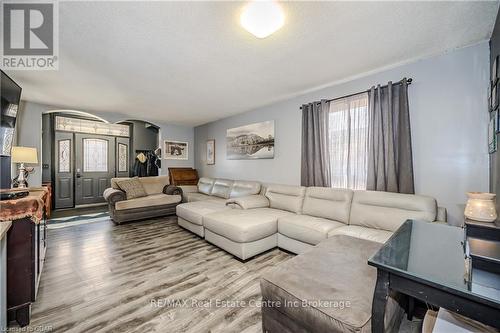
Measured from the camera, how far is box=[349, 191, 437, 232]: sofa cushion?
82.7 inches

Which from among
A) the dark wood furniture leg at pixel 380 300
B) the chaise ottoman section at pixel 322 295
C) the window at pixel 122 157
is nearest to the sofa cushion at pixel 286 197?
the chaise ottoman section at pixel 322 295

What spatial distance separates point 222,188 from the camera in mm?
4637

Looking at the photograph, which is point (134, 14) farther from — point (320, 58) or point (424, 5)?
point (424, 5)

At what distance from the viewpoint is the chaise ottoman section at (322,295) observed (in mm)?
972

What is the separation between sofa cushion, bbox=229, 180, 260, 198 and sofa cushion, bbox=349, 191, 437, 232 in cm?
184

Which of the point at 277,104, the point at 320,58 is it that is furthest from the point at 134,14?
the point at 277,104

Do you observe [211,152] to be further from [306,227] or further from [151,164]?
[306,227]

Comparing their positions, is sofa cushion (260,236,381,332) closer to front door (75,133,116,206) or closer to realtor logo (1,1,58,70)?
realtor logo (1,1,58,70)

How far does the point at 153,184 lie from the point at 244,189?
2463mm

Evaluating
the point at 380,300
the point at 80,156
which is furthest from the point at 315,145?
the point at 80,156

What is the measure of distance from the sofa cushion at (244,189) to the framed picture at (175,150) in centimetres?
257

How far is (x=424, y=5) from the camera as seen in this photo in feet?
4.87

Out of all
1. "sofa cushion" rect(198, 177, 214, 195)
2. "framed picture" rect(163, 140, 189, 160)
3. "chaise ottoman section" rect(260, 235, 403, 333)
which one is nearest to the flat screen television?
"chaise ottoman section" rect(260, 235, 403, 333)

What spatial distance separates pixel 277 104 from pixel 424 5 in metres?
2.61
